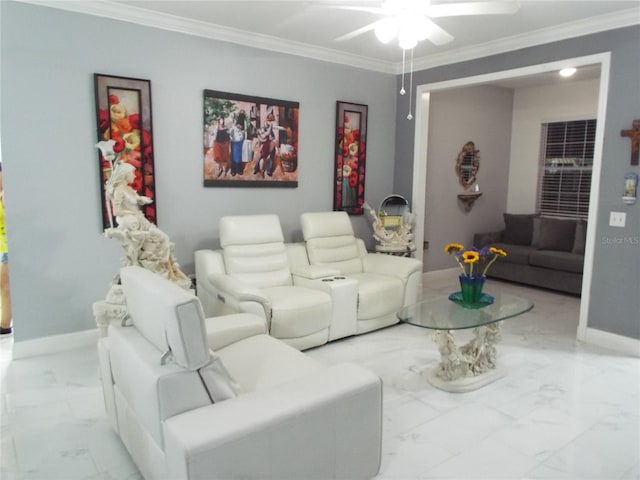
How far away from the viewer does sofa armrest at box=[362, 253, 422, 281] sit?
4.16m

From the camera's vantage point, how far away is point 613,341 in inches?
145

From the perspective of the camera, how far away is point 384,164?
17.5 ft

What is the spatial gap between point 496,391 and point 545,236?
334cm

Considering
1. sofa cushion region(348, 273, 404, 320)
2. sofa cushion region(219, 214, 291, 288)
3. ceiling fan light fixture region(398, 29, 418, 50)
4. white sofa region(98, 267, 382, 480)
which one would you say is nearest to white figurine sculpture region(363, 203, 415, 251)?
sofa cushion region(348, 273, 404, 320)

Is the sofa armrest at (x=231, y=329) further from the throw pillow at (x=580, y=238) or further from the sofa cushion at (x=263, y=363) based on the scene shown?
the throw pillow at (x=580, y=238)

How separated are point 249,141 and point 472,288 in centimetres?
238

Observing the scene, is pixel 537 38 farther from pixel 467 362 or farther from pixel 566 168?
pixel 467 362

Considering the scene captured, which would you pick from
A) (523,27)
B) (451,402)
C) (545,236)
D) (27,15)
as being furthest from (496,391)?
(27,15)

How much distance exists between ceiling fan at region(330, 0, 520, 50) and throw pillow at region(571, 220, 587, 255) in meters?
3.53

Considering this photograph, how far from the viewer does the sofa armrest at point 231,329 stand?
2490 mm

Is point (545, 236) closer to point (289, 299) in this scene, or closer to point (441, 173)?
point (441, 173)

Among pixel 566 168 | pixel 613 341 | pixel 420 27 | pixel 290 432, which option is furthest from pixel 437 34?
pixel 566 168

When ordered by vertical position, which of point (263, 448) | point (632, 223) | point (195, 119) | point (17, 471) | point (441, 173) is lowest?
point (17, 471)

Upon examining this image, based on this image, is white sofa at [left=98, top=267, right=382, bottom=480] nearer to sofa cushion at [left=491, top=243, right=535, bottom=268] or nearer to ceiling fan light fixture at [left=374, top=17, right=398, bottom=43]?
ceiling fan light fixture at [left=374, top=17, right=398, bottom=43]
